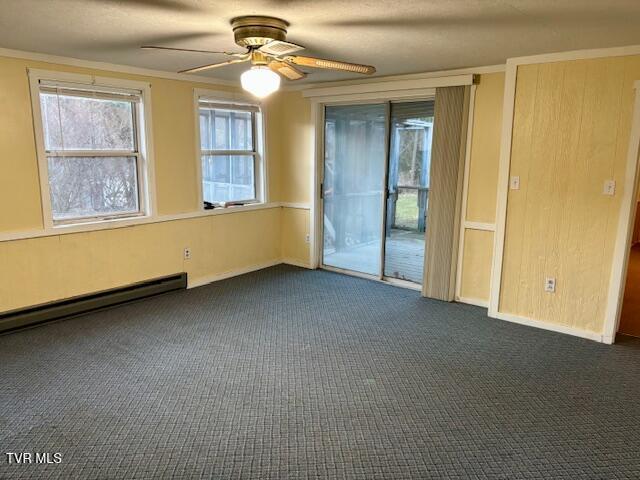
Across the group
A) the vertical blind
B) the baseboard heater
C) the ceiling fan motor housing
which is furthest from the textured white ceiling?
the baseboard heater

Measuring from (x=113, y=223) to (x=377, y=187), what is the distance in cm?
272

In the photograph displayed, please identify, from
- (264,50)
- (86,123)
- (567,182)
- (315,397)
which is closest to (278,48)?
(264,50)

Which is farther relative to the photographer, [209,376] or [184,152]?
[184,152]

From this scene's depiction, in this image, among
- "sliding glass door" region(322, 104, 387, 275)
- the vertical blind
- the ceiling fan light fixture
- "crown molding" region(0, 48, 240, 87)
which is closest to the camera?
the ceiling fan light fixture

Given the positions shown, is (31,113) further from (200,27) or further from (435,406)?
(435,406)

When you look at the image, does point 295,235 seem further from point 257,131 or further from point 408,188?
point 408,188

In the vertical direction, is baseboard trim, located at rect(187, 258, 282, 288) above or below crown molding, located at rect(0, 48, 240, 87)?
below

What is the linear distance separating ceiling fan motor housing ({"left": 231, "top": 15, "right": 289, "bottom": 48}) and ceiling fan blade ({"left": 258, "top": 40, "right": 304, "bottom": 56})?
0.09ft

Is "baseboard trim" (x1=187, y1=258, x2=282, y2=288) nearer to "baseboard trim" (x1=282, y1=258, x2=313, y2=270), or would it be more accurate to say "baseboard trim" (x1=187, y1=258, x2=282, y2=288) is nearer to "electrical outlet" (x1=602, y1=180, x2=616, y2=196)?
"baseboard trim" (x1=282, y1=258, x2=313, y2=270)

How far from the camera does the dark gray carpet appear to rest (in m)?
2.21

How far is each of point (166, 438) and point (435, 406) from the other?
4.90 feet

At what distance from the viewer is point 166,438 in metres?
2.36

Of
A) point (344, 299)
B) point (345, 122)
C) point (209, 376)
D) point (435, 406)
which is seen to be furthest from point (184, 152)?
point (435, 406)

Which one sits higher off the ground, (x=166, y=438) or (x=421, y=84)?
(x=421, y=84)
